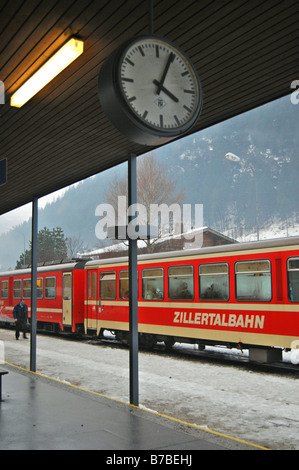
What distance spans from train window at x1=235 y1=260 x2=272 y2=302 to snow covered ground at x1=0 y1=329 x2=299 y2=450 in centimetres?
168

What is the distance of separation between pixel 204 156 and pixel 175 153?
476 inches

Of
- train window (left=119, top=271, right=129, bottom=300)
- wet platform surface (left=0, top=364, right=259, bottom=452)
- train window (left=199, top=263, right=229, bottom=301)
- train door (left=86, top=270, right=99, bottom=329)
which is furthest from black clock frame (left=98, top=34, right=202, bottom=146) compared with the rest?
train door (left=86, top=270, right=99, bottom=329)

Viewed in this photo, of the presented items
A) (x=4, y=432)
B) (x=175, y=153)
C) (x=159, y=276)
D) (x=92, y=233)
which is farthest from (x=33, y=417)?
(x=175, y=153)

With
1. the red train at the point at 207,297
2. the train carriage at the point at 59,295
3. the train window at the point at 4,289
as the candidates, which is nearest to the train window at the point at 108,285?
the red train at the point at 207,297

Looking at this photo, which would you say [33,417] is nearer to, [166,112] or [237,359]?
[166,112]

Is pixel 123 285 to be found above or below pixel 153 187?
below

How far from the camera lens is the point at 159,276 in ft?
45.3

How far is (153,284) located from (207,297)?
7.58ft

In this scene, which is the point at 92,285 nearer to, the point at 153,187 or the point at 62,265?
the point at 62,265

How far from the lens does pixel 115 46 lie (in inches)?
184

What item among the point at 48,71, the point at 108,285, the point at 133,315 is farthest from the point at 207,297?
the point at 48,71

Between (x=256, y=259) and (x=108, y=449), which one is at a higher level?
(x=256, y=259)

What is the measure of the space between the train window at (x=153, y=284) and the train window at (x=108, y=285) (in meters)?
1.65

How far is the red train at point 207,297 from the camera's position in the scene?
1045cm
